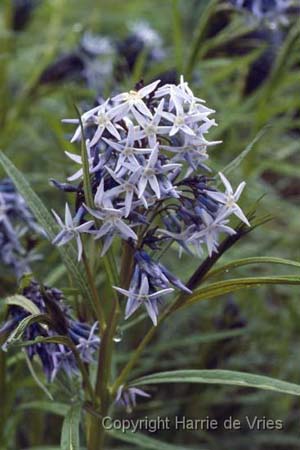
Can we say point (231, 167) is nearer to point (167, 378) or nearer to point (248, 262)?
point (248, 262)

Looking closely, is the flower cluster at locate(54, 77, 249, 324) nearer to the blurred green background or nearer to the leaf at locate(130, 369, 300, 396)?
the leaf at locate(130, 369, 300, 396)

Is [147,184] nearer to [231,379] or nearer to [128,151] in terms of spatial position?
[128,151]

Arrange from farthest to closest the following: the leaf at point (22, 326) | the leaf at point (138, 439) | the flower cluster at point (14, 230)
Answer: the flower cluster at point (14, 230)
the leaf at point (138, 439)
the leaf at point (22, 326)

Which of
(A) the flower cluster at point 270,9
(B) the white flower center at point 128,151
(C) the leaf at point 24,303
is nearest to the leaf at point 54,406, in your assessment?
(C) the leaf at point 24,303

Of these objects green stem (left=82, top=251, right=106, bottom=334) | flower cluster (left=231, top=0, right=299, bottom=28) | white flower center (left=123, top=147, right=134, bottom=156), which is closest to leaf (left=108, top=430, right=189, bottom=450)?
green stem (left=82, top=251, right=106, bottom=334)

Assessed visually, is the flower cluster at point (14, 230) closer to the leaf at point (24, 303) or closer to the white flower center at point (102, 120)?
the leaf at point (24, 303)

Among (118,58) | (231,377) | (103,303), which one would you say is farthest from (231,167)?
(118,58)
